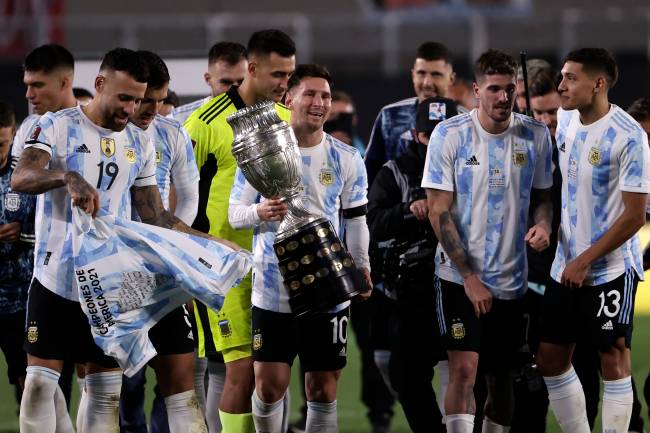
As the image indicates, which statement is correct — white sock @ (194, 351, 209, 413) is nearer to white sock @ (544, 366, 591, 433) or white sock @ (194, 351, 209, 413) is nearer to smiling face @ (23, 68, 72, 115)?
smiling face @ (23, 68, 72, 115)

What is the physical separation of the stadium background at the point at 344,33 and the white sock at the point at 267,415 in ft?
38.0

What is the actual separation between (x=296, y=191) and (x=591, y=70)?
138cm

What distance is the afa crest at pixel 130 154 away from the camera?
197 inches

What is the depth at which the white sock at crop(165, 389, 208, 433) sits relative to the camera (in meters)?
5.17

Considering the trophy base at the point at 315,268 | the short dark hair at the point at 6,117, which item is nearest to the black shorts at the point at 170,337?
the trophy base at the point at 315,268

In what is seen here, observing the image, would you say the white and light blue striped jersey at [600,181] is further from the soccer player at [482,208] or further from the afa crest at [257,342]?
the afa crest at [257,342]

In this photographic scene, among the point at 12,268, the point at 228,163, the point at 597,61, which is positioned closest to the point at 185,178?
the point at 228,163

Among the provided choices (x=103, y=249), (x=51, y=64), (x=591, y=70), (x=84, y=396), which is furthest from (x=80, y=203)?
(x=591, y=70)

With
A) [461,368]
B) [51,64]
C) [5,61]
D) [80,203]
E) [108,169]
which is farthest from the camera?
[5,61]

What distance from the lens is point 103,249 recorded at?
189 inches

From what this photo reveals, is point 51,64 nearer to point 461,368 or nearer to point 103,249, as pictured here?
point 103,249

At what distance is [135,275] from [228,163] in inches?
42.4

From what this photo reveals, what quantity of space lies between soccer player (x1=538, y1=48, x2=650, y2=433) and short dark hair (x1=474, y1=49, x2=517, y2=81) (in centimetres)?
23

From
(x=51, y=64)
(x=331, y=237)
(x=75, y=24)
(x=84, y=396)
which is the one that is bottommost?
(x=84, y=396)
